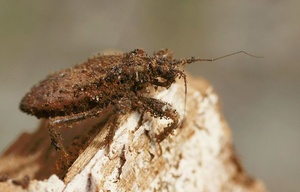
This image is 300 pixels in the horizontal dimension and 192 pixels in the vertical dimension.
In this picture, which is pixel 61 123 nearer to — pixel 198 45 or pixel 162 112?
pixel 162 112

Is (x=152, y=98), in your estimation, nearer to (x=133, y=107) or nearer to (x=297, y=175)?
(x=133, y=107)

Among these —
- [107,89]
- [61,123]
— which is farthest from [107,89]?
[61,123]

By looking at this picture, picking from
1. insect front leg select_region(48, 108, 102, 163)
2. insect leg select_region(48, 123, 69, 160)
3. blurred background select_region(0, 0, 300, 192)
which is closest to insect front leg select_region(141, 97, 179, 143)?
insect front leg select_region(48, 108, 102, 163)

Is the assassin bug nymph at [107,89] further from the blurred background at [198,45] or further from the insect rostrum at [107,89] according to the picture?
the blurred background at [198,45]

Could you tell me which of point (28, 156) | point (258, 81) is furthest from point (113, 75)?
point (258, 81)

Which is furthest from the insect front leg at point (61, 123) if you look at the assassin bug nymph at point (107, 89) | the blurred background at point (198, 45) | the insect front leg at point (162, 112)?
the blurred background at point (198, 45)

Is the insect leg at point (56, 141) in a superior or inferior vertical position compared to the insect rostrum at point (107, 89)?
inferior

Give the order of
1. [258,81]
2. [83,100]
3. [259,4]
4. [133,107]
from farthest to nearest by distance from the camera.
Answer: [259,4] → [258,81] → [83,100] → [133,107]
